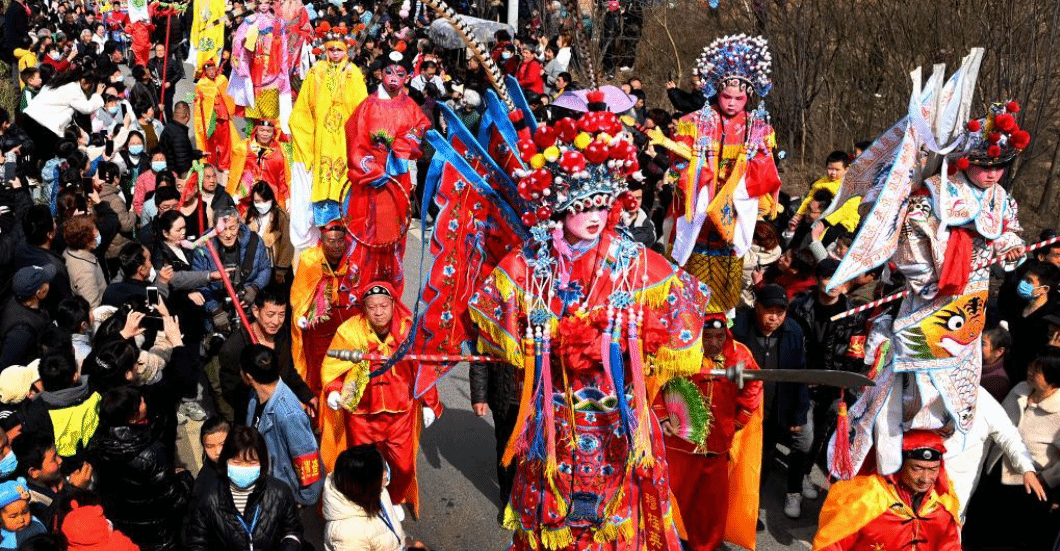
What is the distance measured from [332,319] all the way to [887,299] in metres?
3.35

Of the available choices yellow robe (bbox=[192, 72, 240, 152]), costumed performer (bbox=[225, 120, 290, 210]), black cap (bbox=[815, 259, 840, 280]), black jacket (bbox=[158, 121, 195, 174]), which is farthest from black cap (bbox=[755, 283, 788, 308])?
yellow robe (bbox=[192, 72, 240, 152])

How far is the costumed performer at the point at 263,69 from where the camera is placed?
11.4 metres

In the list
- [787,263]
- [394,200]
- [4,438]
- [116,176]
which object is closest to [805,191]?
[787,263]

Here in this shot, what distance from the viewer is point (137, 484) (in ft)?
16.2

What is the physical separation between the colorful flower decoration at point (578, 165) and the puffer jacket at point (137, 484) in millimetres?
2056

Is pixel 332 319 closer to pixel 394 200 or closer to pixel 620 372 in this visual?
pixel 394 200

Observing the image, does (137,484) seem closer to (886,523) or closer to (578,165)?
(578,165)

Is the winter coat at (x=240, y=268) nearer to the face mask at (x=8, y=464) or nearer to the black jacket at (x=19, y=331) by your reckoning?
the black jacket at (x=19, y=331)

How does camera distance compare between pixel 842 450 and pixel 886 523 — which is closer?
pixel 886 523

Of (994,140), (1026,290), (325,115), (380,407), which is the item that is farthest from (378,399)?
(1026,290)

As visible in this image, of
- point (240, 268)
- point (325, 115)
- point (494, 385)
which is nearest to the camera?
point (494, 385)

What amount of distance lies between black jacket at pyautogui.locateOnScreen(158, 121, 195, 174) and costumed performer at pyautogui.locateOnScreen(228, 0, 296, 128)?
0.70 metres

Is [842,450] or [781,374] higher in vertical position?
[781,374]

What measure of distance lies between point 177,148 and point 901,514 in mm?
9099
